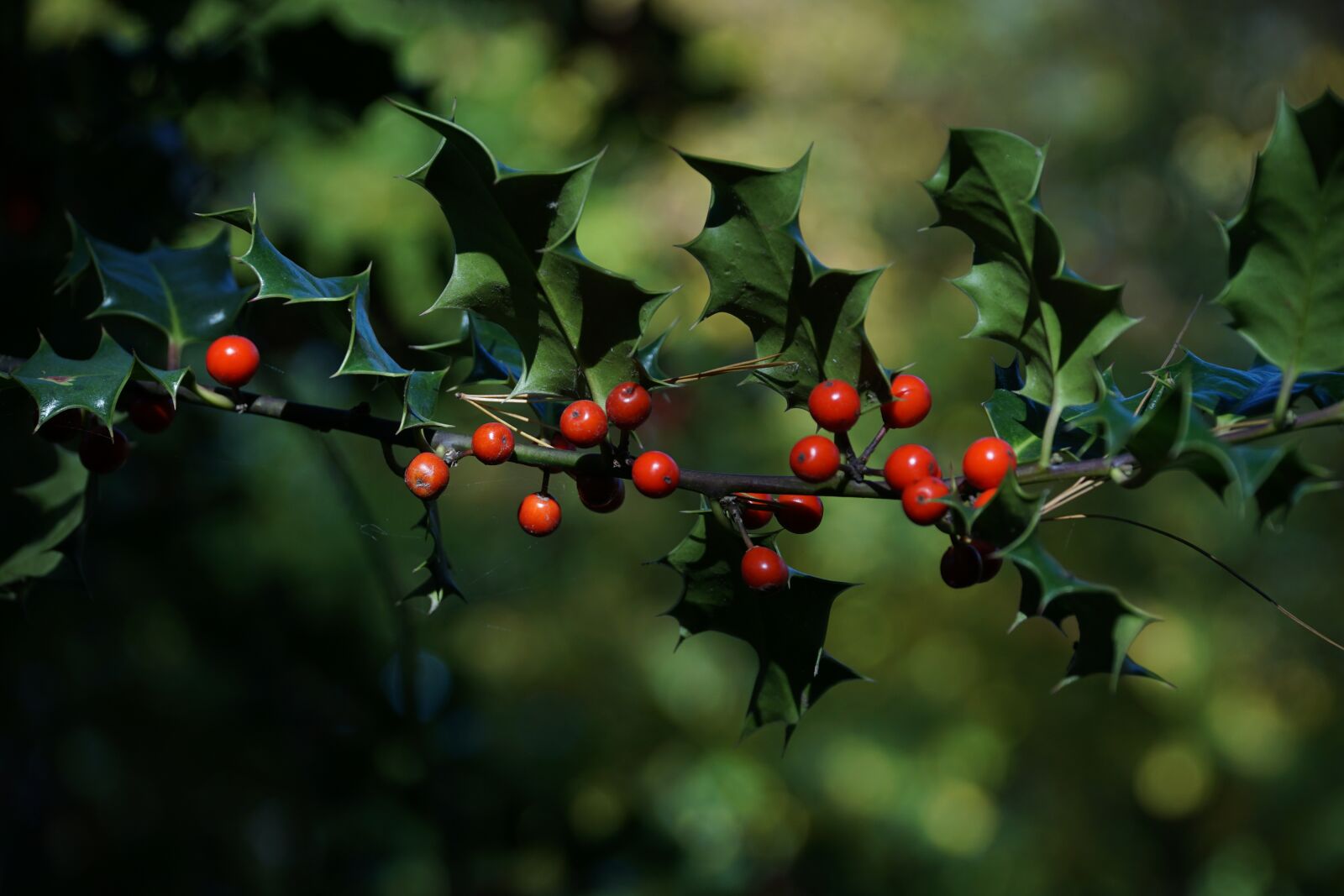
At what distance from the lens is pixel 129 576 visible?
2.64 meters

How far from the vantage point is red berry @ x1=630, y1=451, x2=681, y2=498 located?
2.54 feet

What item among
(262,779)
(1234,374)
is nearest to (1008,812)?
(262,779)

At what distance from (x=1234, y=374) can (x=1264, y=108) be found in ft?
21.0

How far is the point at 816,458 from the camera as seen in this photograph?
2.54 ft

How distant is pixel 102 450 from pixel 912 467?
2.22 feet

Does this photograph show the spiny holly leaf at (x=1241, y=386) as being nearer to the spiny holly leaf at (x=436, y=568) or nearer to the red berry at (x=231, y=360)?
the spiny holly leaf at (x=436, y=568)

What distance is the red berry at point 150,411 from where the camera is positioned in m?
0.87

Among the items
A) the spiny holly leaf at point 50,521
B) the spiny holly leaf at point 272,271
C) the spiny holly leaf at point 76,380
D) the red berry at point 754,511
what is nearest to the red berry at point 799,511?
the red berry at point 754,511

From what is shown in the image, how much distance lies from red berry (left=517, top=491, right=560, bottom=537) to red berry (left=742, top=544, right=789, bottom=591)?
0.16m

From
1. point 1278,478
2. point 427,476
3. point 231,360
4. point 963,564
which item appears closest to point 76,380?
point 231,360

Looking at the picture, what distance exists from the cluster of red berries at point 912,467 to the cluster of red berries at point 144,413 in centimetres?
45

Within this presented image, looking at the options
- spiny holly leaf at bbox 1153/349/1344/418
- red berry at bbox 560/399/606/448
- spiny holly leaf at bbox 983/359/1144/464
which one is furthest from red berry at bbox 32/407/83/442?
spiny holly leaf at bbox 1153/349/1344/418

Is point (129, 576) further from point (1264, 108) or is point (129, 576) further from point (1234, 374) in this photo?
point (1264, 108)

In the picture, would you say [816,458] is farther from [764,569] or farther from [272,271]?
[272,271]
